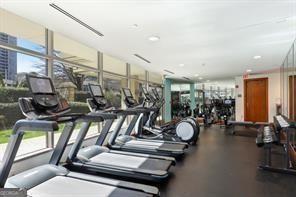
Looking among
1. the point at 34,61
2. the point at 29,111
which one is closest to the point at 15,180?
the point at 29,111

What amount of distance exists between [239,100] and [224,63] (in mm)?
3959

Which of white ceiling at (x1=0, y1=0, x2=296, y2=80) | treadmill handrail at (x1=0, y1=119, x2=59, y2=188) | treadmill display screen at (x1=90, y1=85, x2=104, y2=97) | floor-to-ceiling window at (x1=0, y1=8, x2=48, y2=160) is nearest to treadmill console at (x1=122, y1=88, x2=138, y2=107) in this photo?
white ceiling at (x1=0, y1=0, x2=296, y2=80)

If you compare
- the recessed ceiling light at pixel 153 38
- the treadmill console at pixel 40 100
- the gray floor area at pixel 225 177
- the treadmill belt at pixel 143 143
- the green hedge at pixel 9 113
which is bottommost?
the gray floor area at pixel 225 177

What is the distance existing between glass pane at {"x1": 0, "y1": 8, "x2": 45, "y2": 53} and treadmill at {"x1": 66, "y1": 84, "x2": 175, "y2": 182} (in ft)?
3.84

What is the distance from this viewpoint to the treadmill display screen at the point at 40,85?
2500 mm

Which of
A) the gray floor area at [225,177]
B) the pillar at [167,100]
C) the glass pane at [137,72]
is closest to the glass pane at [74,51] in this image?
the glass pane at [137,72]

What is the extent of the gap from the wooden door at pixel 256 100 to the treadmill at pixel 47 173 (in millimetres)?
8670

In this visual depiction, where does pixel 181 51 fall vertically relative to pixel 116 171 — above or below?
above

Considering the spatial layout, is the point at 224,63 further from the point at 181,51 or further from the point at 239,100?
the point at 239,100

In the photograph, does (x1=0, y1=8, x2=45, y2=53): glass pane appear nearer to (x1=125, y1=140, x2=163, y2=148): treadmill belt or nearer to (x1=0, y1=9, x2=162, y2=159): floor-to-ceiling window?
(x1=0, y1=9, x2=162, y2=159): floor-to-ceiling window

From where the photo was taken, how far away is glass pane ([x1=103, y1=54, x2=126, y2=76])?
603cm

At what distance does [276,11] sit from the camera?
301 cm

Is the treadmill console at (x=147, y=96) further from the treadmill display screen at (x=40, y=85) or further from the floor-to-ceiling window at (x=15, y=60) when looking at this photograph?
the treadmill display screen at (x=40, y=85)

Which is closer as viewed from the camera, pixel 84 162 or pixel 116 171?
pixel 116 171
